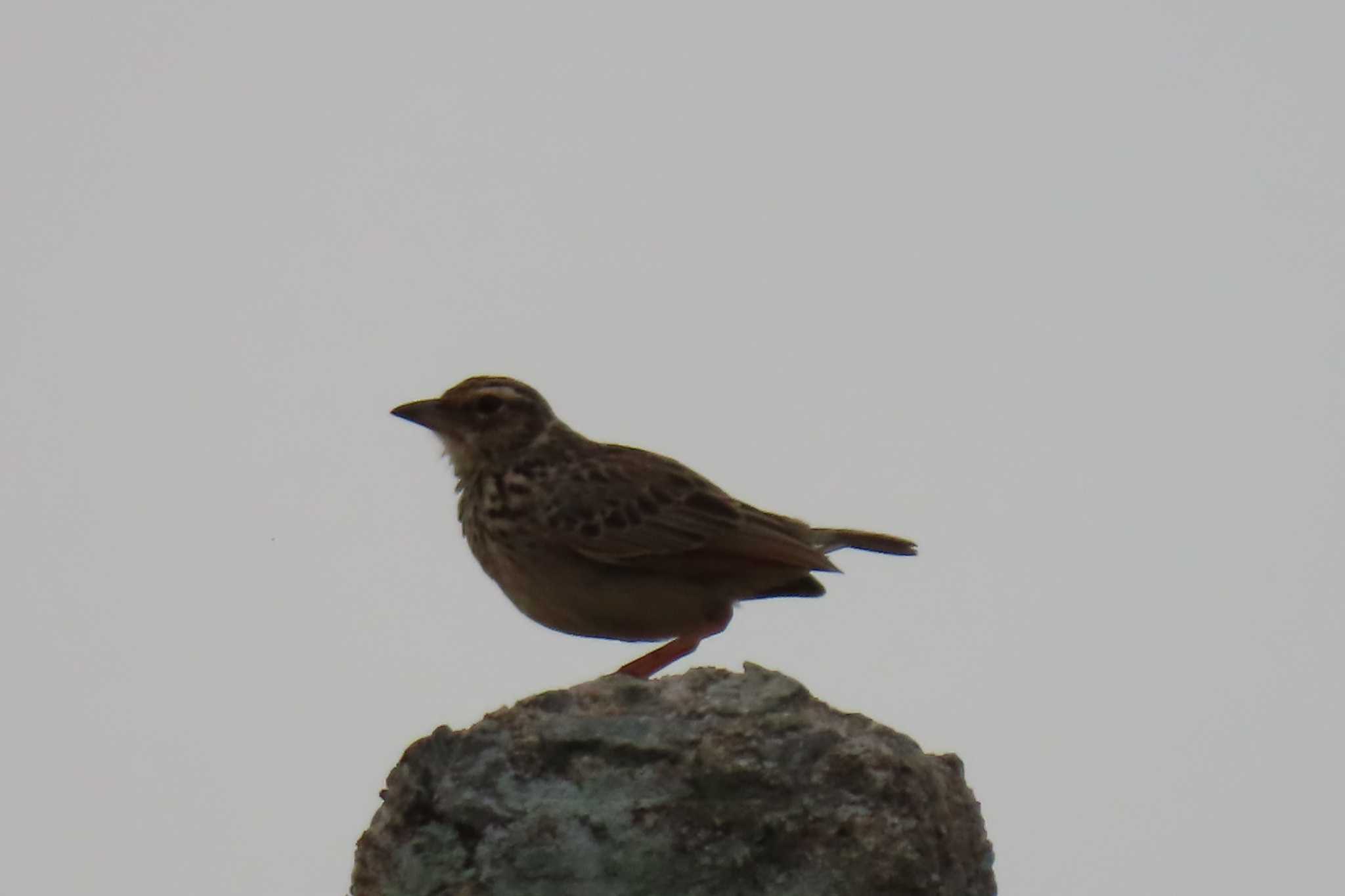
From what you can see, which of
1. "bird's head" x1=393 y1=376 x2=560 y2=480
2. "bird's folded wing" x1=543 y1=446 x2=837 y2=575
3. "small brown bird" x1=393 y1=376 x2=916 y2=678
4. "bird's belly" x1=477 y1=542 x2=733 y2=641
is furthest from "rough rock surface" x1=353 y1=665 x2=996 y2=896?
"bird's head" x1=393 y1=376 x2=560 y2=480

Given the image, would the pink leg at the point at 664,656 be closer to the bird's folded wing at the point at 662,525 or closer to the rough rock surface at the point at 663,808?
the bird's folded wing at the point at 662,525

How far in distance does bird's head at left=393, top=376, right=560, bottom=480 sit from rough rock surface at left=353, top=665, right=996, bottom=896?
4.84 metres

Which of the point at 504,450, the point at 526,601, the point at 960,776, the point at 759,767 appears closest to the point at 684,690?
the point at 759,767

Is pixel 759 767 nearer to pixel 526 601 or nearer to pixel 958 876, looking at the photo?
pixel 958 876

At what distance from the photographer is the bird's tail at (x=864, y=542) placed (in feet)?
37.3

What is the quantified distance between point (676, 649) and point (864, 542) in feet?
5.42

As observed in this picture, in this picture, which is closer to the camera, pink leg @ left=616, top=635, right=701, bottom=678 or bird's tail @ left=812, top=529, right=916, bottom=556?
pink leg @ left=616, top=635, right=701, bottom=678

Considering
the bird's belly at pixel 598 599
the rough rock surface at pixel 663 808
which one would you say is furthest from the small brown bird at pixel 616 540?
the rough rock surface at pixel 663 808

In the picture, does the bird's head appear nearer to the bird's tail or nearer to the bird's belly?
the bird's belly

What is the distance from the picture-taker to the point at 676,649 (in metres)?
10.3

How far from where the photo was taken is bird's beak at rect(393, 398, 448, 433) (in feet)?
36.3

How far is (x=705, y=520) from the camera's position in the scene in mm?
10531

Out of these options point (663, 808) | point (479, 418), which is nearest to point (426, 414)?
point (479, 418)

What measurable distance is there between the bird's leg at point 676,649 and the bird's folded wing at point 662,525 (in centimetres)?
25
